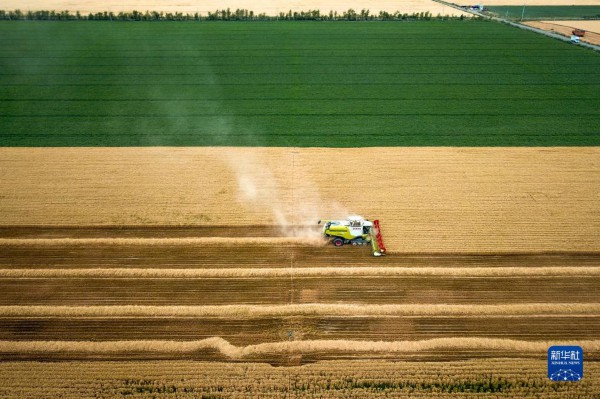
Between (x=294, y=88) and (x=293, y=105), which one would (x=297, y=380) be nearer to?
(x=293, y=105)

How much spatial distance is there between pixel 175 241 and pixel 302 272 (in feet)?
26.3

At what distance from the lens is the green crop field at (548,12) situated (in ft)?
255

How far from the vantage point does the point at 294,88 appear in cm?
4375

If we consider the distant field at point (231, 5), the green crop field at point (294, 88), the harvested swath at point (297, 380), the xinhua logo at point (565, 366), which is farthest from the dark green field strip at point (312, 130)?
the distant field at point (231, 5)

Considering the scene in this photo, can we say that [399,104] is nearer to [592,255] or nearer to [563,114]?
[563,114]

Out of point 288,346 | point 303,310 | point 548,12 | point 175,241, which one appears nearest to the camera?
point 288,346

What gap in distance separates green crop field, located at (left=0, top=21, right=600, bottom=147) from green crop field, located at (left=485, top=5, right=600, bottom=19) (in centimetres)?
1817

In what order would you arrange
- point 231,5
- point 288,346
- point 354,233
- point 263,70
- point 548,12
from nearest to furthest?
1. point 288,346
2. point 354,233
3. point 263,70
4. point 548,12
5. point 231,5

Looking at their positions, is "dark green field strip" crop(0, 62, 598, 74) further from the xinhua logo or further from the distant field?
the xinhua logo

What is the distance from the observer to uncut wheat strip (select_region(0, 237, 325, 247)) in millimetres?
24094

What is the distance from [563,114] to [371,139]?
1911 centimetres

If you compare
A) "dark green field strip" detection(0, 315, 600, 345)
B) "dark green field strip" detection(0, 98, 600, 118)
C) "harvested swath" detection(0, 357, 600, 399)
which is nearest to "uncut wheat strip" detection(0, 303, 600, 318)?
"dark green field strip" detection(0, 315, 600, 345)

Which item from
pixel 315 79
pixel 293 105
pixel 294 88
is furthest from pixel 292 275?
pixel 315 79

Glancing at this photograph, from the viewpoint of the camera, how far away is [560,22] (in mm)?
73875
